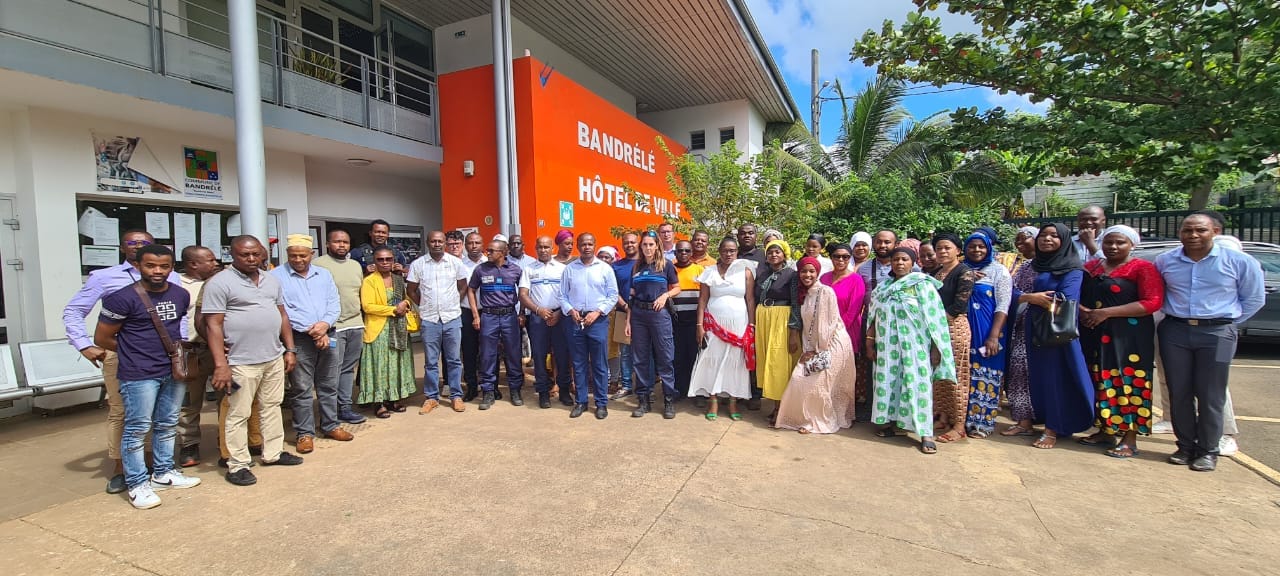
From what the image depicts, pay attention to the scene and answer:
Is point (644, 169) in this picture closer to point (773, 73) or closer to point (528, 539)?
point (773, 73)

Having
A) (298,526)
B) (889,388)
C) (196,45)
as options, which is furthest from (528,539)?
(196,45)

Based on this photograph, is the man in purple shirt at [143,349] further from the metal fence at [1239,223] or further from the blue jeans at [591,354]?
the metal fence at [1239,223]

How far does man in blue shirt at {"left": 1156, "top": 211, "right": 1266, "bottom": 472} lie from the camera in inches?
144

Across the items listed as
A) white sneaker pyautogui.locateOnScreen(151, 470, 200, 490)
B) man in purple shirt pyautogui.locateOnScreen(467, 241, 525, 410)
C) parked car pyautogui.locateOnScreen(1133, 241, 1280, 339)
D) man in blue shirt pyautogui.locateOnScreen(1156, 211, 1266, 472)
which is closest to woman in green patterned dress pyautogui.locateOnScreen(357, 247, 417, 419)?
man in purple shirt pyautogui.locateOnScreen(467, 241, 525, 410)

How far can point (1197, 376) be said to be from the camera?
3.75m

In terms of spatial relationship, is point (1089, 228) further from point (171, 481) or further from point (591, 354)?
point (171, 481)

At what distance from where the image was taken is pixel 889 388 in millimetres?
4371

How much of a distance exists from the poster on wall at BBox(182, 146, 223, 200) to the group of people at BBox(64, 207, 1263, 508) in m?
2.98

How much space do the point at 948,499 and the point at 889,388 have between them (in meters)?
1.14

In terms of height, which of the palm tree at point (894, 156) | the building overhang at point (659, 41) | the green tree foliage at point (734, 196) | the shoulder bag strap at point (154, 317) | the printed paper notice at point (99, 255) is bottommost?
the shoulder bag strap at point (154, 317)

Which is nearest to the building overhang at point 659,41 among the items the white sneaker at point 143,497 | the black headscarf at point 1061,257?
the black headscarf at point 1061,257

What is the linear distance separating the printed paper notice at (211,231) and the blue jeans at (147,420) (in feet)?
13.9

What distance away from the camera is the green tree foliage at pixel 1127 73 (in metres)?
5.06

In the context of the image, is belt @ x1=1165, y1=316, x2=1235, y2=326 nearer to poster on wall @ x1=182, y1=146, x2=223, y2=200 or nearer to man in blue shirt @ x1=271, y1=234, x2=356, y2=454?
man in blue shirt @ x1=271, y1=234, x2=356, y2=454
